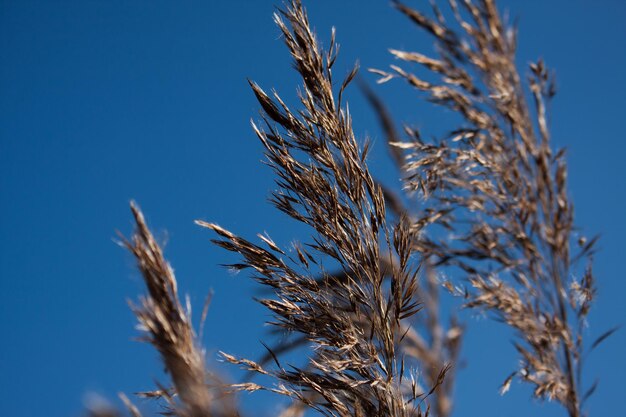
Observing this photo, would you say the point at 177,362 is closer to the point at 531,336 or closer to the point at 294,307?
the point at 294,307

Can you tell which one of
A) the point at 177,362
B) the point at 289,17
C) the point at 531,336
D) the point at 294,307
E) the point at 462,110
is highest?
the point at 462,110

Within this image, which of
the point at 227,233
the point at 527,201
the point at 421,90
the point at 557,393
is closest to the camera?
the point at 227,233

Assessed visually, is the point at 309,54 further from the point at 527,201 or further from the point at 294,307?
the point at 527,201

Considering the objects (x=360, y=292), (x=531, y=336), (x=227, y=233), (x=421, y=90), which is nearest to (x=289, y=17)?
(x=227, y=233)

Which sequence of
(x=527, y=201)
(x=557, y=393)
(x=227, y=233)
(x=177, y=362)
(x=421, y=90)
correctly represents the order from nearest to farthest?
(x=177, y=362) → (x=227, y=233) → (x=557, y=393) → (x=527, y=201) → (x=421, y=90)

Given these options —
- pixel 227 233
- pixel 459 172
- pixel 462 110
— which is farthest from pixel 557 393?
pixel 227 233

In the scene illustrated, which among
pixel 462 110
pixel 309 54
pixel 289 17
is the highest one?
pixel 462 110

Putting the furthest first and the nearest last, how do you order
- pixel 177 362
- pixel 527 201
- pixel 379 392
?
1. pixel 527 201
2. pixel 379 392
3. pixel 177 362

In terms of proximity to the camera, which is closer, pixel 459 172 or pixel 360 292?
pixel 360 292

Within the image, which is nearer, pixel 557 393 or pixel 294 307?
pixel 294 307

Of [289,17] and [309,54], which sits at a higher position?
[289,17]
